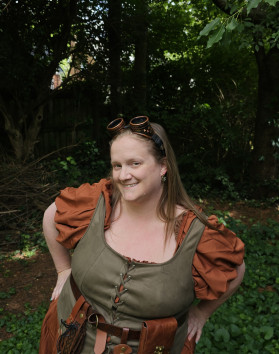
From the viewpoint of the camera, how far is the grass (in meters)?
2.81

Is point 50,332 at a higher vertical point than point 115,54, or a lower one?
lower

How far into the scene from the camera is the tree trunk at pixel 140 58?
828 cm

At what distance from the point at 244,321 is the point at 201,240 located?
2.09 meters

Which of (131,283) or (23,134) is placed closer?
(131,283)

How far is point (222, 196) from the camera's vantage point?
765 centimetres

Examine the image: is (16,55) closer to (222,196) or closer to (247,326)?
(222,196)

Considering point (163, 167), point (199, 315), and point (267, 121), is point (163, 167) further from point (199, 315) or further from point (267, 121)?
point (267, 121)

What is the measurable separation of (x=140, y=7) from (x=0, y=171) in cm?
512

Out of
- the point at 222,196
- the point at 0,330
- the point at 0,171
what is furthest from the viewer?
the point at 222,196

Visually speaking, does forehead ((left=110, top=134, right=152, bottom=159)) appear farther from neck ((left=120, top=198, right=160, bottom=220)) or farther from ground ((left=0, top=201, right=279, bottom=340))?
ground ((left=0, top=201, right=279, bottom=340))

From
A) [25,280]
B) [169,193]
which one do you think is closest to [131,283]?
[169,193]

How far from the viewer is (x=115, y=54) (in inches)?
338

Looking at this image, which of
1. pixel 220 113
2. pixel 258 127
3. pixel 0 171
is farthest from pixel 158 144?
pixel 220 113

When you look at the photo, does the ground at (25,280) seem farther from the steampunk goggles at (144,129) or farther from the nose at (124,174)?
the steampunk goggles at (144,129)
